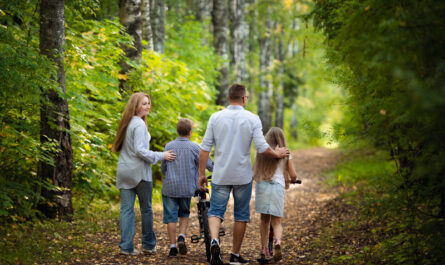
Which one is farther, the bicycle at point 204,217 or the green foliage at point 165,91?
the green foliage at point 165,91

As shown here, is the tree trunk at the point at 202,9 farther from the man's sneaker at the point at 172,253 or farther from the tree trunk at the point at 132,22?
the man's sneaker at the point at 172,253

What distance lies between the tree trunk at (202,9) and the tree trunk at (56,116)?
637 inches

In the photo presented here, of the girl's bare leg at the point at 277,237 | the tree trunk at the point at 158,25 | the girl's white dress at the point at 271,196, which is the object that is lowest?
the girl's bare leg at the point at 277,237

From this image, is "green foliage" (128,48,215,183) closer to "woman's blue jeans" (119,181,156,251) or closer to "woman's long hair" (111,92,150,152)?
"woman's long hair" (111,92,150,152)

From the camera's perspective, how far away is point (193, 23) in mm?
16719

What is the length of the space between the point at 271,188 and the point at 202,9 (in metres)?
18.9

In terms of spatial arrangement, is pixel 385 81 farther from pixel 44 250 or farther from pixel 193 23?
pixel 193 23

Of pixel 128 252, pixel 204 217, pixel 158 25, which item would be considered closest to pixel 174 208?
pixel 204 217

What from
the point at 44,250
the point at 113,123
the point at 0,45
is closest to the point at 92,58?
the point at 113,123

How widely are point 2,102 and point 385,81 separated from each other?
433 cm

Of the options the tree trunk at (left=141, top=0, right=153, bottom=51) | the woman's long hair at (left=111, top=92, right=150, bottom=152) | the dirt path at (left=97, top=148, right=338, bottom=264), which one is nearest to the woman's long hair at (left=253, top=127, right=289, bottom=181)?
the dirt path at (left=97, top=148, right=338, bottom=264)

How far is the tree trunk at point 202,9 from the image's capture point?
71.9ft

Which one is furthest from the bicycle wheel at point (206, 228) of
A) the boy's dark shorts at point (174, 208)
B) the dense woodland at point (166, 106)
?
the dense woodland at point (166, 106)

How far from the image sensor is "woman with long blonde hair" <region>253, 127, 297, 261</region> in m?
5.18
